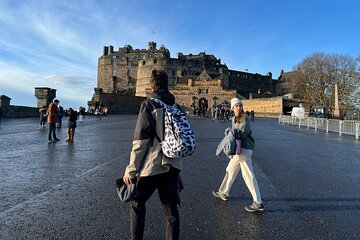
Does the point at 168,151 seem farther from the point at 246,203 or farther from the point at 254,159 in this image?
the point at 254,159

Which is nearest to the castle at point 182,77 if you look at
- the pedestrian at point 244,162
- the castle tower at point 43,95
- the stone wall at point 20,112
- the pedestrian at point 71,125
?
the stone wall at point 20,112

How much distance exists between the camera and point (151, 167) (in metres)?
2.94

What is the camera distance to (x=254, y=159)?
8.96 metres

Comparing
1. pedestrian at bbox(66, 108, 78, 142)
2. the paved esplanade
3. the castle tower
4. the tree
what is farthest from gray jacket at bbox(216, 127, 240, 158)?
the tree

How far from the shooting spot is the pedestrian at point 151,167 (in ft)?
9.63

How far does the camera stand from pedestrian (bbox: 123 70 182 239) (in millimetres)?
2936

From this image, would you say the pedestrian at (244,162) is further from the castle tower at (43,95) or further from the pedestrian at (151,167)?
the castle tower at (43,95)

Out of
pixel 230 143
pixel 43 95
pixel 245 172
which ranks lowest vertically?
pixel 245 172

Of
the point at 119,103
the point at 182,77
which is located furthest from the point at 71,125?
the point at 182,77

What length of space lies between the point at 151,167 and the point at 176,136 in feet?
1.23

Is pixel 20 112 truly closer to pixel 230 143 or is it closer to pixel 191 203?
pixel 191 203

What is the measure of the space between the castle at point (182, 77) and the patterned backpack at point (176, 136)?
2698 inches

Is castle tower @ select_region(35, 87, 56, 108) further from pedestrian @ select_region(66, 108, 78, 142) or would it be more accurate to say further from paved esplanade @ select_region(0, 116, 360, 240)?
paved esplanade @ select_region(0, 116, 360, 240)

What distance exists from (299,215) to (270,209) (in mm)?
409
